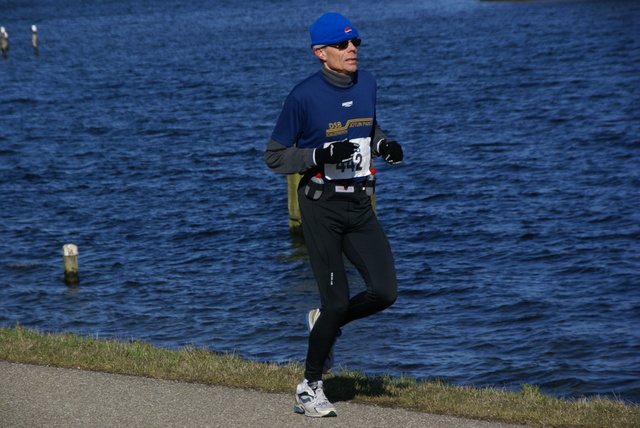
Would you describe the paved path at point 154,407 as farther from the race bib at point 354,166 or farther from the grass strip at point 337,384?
the race bib at point 354,166

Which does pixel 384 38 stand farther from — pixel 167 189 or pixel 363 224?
pixel 363 224

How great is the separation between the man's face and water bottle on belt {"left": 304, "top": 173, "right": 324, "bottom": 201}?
74cm

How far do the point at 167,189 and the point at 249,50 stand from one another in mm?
33963

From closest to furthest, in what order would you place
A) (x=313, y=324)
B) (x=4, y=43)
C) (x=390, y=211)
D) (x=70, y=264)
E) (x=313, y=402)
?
(x=313, y=402)
(x=313, y=324)
(x=70, y=264)
(x=390, y=211)
(x=4, y=43)

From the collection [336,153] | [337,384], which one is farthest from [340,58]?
[337,384]

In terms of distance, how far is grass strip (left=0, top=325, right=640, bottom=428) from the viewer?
645 centimetres

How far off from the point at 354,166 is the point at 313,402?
168 centimetres

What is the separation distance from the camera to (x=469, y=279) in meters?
16.6

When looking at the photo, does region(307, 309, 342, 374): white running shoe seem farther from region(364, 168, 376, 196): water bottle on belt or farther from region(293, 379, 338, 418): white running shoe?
region(364, 168, 376, 196): water bottle on belt

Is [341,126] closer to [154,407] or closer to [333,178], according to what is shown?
[333,178]

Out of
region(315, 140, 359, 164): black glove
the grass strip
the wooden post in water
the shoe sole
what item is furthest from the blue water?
region(315, 140, 359, 164): black glove

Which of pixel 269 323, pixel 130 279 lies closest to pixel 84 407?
pixel 269 323

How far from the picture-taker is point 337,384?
23.8 feet

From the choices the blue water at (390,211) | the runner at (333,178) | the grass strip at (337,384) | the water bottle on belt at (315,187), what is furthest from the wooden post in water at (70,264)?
the water bottle on belt at (315,187)
